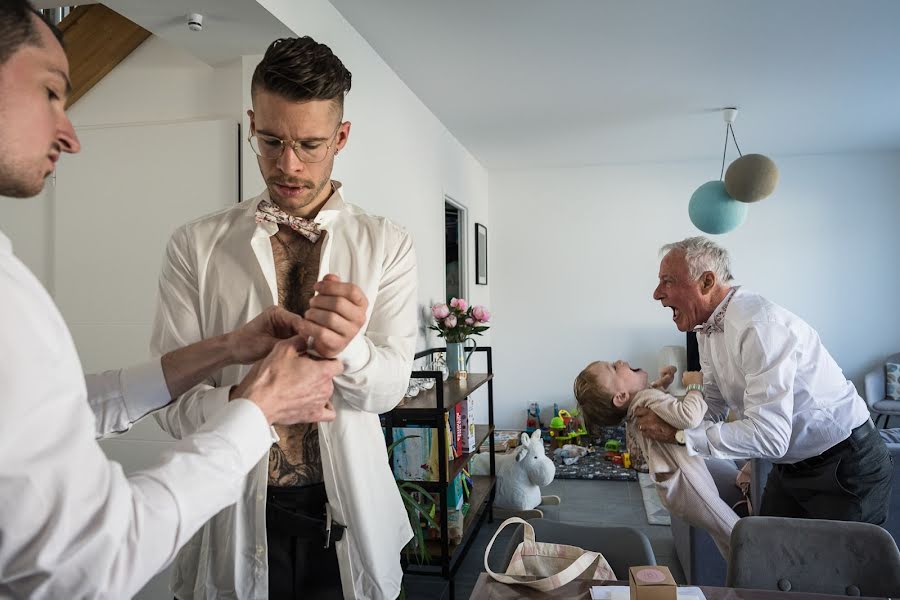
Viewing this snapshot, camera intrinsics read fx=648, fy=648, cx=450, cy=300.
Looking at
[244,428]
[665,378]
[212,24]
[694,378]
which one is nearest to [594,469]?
[665,378]

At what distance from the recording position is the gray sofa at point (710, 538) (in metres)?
2.80

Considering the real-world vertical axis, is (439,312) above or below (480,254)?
below

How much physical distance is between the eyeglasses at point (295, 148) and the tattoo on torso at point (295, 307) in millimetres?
199

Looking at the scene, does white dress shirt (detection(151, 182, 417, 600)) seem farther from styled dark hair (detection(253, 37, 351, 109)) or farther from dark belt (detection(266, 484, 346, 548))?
styled dark hair (detection(253, 37, 351, 109))

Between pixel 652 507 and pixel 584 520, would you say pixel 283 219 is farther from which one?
pixel 652 507

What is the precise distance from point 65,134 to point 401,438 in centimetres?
249

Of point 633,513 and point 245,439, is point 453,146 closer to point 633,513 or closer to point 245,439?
point 633,513

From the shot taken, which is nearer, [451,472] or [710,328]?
[710,328]

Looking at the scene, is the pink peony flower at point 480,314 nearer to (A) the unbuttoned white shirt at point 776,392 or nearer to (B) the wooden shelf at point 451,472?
(B) the wooden shelf at point 451,472

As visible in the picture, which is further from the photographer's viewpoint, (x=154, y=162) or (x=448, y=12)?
(x=448, y=12)

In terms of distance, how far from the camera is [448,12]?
124 inches

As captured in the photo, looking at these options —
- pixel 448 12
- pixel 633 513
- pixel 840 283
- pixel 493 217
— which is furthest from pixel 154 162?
pixel 840 283

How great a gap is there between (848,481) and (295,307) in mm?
2057

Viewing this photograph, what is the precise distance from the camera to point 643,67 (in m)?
4.00
